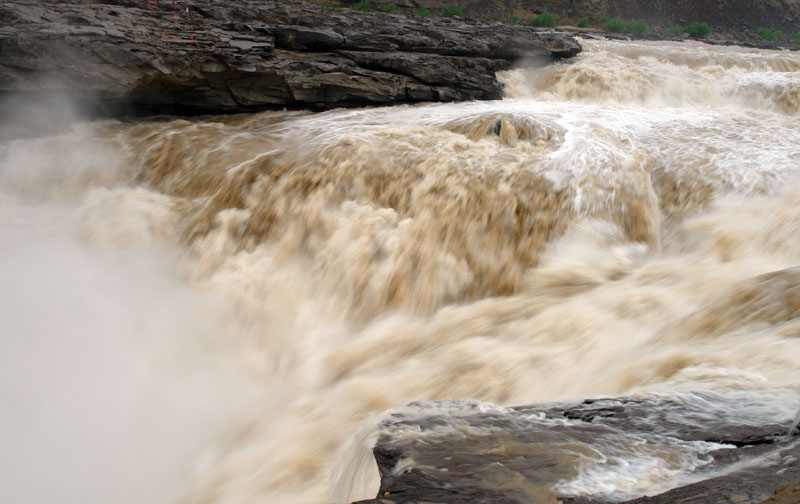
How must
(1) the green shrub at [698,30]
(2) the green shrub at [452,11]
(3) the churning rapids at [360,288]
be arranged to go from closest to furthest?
(3) the churning rapids at [360,288] → (1) the green shrub at [698,30] → (2) the green shrub at [452,11]

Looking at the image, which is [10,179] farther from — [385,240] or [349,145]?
[385,240]

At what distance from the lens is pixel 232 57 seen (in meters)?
7.09

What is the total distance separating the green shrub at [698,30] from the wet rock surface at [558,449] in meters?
22.8

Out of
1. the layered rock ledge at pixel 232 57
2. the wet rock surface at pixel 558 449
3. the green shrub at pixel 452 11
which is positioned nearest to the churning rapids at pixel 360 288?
the wet rock surface at pixel 558 449

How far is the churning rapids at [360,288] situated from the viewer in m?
2.79

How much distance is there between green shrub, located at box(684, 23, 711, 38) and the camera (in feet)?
66.3

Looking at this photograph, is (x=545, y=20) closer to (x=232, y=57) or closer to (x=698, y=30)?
(x=698, y=30)

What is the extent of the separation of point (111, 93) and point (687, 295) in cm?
673

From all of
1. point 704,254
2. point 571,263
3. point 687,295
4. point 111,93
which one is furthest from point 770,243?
point 111,93

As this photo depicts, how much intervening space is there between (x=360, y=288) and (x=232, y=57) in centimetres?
434

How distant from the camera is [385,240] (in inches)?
185

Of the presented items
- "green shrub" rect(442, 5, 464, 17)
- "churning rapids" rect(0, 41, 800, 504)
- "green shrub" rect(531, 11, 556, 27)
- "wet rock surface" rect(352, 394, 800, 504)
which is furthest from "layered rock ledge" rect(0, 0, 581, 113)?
"green shrub" rect(442, 5, 464, 17)

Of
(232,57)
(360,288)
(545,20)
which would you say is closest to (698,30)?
(545,20)

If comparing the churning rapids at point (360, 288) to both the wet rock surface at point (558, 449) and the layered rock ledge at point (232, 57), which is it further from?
the layered rock ledge at point (232, 57)
